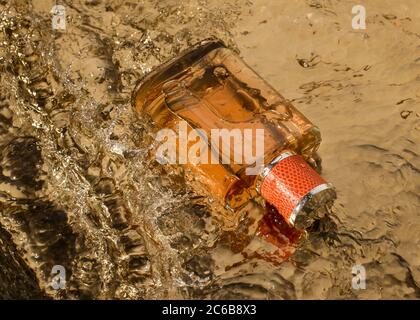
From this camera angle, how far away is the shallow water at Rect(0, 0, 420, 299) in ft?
3.98

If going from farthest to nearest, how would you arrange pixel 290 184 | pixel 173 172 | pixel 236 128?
pixel 173 172
pixel 236 128
pixel 290 184

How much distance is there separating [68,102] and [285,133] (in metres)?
0.65

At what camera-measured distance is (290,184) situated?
3.35 ft

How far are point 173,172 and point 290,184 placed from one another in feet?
1.17

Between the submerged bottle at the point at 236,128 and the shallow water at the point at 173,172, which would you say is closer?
the submerged bottle at the point at 236,128

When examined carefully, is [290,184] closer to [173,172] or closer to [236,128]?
[236,128]

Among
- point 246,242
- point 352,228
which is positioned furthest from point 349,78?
point 246,242

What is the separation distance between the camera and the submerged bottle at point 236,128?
1.04 meters

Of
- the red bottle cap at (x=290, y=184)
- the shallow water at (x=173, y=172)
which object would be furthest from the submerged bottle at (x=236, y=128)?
the shallow water at (x=173, y=172)

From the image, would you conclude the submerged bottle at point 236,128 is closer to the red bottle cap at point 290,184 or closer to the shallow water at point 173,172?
the red bottle cap at point 290,184

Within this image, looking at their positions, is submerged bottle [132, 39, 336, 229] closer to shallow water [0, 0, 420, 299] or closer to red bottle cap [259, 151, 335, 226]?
red bottle cap [259, 151, 335, 226]

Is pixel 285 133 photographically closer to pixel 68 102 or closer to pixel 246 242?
pixel 246 242

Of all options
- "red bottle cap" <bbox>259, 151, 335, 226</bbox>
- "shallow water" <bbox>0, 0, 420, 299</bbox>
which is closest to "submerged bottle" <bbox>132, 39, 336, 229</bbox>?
"red bottle cap" <bbox>259, 151, 335, 226</bbox>

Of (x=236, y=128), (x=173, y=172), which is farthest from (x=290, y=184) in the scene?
(x=173, y=172)
